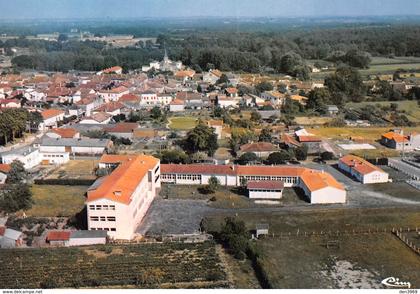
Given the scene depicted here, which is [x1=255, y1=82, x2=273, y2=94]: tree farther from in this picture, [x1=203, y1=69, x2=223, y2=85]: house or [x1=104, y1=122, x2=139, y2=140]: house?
[x1=104, y1=122, x2=139, y2=140]: house

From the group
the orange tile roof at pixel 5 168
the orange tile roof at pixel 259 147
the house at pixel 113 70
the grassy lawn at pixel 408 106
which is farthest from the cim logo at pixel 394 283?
the house at pixel 113 70

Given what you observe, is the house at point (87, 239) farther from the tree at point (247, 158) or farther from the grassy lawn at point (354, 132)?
the grassy lawn at point (354, 132)

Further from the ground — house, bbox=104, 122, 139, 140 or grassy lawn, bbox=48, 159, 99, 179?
house, bbox=104, 122, 139, 140

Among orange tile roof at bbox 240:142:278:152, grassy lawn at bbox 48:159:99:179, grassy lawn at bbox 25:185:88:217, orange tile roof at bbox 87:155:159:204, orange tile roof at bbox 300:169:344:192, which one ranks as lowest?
grassy lawn at bbox 48:159:99:179

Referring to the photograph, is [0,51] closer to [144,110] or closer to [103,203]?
[144,110]

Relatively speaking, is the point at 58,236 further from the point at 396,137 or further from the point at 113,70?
the point at 113,70

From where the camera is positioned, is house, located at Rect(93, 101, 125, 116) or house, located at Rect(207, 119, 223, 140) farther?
house, located at Rect(93, 101, 125, 116)

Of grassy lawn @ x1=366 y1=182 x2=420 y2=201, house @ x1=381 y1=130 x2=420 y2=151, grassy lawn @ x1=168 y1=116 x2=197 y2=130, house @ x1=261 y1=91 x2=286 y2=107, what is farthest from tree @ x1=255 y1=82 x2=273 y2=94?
grassy lawn @ x1=366 y1=182 x2=420 y2=201

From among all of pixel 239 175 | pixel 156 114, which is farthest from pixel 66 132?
pixel 239 175
